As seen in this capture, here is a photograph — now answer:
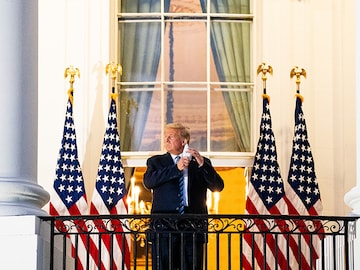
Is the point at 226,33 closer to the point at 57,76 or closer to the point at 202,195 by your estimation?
the point at 57,76

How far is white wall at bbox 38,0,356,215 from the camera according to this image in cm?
1700

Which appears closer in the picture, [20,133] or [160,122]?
[20,133]

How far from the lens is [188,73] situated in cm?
1762

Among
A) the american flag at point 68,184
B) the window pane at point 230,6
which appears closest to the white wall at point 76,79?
the american flag at point 68,184

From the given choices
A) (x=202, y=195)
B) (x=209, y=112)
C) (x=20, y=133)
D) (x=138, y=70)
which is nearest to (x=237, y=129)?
(x=209, y=112)

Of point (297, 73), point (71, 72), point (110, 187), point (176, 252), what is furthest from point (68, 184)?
point (176, 252)

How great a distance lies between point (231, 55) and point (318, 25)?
3.93 ft

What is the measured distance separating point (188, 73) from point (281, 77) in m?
1.24

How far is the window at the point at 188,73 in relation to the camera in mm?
17406

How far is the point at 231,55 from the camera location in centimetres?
1766

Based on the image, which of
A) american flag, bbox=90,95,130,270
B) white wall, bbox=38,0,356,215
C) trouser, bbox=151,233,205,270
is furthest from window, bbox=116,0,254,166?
trouser, bbox=151,233,205,270

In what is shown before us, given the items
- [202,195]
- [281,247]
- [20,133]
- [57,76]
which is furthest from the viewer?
[57,76]

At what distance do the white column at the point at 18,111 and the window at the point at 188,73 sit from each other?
193 inches

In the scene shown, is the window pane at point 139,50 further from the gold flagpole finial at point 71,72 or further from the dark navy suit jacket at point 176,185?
the dark navy suit jacket at point 176,185
